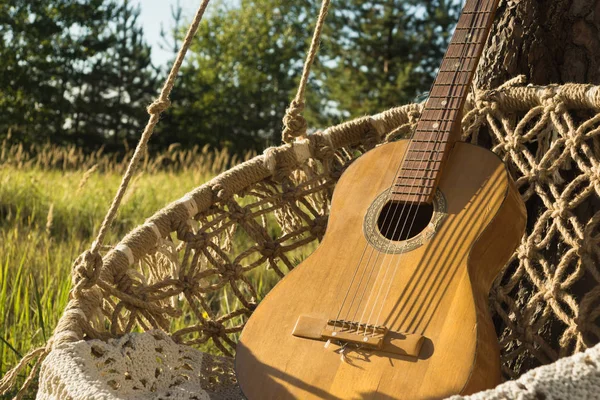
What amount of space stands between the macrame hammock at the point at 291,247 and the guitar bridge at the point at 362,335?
273 millimetres

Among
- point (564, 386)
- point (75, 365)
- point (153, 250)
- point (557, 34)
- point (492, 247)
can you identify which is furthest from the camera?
point (557, 34)

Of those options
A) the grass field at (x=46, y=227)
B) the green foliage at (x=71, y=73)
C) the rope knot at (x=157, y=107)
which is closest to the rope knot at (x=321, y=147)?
the rope knot at (x=157, y=107)

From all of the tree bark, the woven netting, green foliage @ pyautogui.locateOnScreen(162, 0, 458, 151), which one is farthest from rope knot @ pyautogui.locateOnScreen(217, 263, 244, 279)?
green foliage @ pyautogui.locateOnScreen(162, 0, 458, 151)

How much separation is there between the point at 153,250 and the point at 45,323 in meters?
0.80

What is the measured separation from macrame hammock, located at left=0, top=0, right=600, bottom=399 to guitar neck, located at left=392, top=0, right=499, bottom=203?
210mm

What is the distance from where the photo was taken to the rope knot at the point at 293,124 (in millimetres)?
2049

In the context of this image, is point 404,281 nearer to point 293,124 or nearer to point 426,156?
point 426,156

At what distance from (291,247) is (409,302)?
590 millimetres

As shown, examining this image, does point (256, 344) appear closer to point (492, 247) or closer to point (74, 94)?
point (492, 247)

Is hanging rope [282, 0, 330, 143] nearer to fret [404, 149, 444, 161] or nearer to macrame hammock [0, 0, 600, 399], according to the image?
macrame hammock [0, 0, 600, 399]

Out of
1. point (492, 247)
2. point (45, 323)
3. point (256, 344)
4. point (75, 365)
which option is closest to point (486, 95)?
point (492, 247)

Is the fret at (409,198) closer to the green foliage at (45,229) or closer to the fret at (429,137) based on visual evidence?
the fret at (429,137)

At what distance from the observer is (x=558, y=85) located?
1.81 metres

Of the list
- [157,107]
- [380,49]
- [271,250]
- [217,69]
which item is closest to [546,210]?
[271,250]
